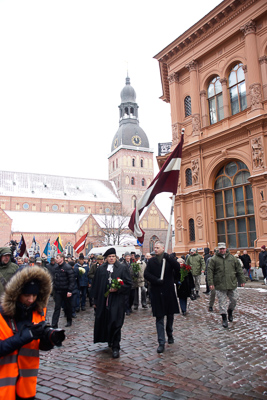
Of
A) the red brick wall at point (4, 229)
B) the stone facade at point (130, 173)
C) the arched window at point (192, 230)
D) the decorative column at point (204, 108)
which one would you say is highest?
the stone facade at point (130, 173)

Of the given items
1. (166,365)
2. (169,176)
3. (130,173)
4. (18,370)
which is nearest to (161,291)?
(166,365)

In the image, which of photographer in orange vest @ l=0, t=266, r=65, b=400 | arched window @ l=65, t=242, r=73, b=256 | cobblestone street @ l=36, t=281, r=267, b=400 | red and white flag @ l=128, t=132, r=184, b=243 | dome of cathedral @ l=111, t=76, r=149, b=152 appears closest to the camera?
photographer in orange vest @ l=0, t=266, r=65, b=400

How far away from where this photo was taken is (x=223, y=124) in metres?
19.1

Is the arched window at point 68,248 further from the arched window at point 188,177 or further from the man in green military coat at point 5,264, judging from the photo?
the man in green military coat at point 5,264

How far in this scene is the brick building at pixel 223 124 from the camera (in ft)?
56.5

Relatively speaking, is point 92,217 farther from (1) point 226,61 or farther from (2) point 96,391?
(2) point 96,391

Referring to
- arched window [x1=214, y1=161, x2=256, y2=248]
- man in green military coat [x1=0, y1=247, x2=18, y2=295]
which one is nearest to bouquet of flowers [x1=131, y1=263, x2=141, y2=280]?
man in green military coat [x1=0, y1=247, x2=18, y2=295]

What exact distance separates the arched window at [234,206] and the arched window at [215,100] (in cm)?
315

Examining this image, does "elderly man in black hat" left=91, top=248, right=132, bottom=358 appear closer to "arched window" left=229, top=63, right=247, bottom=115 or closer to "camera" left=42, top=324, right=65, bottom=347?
"camera" left=42, top=324, right=65, bottom=347

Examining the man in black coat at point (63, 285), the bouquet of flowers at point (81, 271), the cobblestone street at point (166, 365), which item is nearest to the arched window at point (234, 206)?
the bouquet of flowers at point (81, 271)

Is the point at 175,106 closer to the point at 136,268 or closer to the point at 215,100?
the point at 215,100

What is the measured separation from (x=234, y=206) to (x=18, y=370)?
1756 cm

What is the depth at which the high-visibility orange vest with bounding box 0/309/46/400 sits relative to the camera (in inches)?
101

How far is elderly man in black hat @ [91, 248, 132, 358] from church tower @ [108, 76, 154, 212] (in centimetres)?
6621
